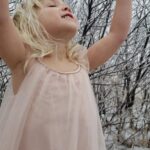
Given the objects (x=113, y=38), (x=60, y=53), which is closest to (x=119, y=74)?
(x=113, y=38)

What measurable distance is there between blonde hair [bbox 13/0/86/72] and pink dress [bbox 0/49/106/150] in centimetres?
4

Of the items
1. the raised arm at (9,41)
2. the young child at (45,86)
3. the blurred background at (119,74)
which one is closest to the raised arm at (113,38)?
the young child at (45,86)

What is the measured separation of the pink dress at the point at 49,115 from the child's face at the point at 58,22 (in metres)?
0.10

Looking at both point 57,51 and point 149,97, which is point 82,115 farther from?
point 149,97

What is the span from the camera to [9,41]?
1140 mm

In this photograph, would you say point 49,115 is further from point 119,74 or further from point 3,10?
point 119,74

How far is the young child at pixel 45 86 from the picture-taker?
1.17 metres

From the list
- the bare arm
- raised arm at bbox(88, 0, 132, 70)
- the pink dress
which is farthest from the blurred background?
the bare arm

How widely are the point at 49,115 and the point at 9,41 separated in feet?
0.74

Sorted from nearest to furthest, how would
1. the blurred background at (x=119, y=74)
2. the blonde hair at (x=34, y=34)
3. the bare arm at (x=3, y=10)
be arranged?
the bare arm at (x=3, y=10)
the blonde hair at (x=34, y=34)
the blurred background at (x=119, y=74)

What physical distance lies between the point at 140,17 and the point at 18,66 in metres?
2.11

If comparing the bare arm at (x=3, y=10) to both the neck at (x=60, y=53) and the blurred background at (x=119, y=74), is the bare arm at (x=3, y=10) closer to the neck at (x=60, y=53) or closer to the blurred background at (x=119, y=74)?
the neck at (x=60, y=53)

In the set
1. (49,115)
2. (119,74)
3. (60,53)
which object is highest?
(119,74)

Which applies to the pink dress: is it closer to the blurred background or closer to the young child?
the young child
